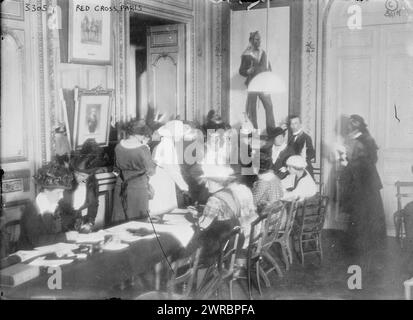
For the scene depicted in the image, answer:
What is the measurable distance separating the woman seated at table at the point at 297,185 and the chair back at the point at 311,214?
0.08 meters

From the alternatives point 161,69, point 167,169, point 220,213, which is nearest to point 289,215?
point 220,213

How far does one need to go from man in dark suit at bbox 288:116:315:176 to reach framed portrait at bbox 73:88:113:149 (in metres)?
2.18

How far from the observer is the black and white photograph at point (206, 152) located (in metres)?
3.36

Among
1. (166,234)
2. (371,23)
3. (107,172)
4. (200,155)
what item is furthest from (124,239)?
(371,23)

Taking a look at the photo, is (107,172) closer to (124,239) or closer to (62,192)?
(62,192)

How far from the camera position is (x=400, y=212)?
510 centimetres

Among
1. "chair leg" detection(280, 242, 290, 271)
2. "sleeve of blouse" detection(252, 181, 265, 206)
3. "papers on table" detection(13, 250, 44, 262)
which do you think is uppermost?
"sleeve of blouse" detection(252, 181, 265, 206)

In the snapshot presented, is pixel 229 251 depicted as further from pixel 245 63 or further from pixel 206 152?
pixel 245 63

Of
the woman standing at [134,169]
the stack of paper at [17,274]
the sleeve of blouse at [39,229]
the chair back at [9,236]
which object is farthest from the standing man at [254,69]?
the stack of paper at [17,274]

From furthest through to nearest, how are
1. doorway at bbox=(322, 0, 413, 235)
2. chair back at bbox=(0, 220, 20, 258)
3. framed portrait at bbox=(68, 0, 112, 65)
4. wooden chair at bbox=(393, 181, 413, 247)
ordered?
doorway at bbox=(322, 0, 413, 235)
wooden chair at bbox=(393, 181, 413, 247)
framed portrait at bbox=(68, 0, 112, 65)
chair back at bbox=(0, 220, 20, 258)

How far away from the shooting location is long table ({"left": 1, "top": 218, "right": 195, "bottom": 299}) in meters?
2.82

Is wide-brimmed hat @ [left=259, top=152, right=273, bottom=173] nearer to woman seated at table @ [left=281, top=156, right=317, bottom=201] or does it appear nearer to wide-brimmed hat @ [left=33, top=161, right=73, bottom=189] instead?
woman seated at table @ [left=281, top=156, right=317, bottom=201]

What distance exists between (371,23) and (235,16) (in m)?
1.67

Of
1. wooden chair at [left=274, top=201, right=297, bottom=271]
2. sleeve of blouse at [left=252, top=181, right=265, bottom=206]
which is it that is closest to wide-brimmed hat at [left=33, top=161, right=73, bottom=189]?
sleeve of blouse at [left=252, top=181, right=265, bottom=206]
